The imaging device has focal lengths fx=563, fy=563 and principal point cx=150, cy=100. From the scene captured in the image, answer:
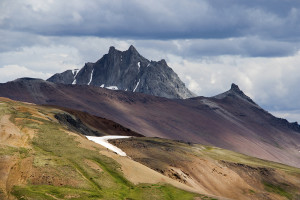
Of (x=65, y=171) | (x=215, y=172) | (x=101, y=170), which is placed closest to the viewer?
(x=65, y=171)

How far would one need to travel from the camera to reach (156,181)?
112688 mm

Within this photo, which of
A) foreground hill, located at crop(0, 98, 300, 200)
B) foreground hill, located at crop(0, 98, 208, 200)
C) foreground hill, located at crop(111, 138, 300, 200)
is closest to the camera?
foreground hill, located at crop(0, 98, 208, 200)

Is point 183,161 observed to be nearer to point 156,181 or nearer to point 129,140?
point 129,140

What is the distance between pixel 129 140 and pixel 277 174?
5352 centimetres

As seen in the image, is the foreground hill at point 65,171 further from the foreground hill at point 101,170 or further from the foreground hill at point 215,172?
the foreground hill at point 215,172

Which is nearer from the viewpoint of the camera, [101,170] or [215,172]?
[101,170]

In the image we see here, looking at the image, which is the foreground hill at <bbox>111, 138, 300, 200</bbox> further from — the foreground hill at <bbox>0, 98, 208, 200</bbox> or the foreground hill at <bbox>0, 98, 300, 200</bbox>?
the foreground hill at <bbox>0, 98, 208, 200</bbox>

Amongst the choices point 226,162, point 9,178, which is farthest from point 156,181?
point 226,162

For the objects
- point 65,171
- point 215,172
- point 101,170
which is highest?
point 215,172

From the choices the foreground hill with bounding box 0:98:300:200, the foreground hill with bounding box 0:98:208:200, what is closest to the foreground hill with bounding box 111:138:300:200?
the foreground hill with bounding box 0:98:300:200

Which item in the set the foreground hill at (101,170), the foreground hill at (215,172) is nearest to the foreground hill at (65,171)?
the foreground hill at (101,170)

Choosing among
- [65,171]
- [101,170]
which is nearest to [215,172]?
[101,170]

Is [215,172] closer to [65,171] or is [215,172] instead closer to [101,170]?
[101,170]

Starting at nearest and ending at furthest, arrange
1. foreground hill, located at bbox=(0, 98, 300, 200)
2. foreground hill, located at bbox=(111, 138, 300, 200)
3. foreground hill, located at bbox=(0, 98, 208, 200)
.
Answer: foreground hill, located at bbox=(0, 98, 208, 200), foreground hill, located at bbox=(0, 98, 300, 200), foreground hill, located at bbox=(111, 138, 300, 200)
